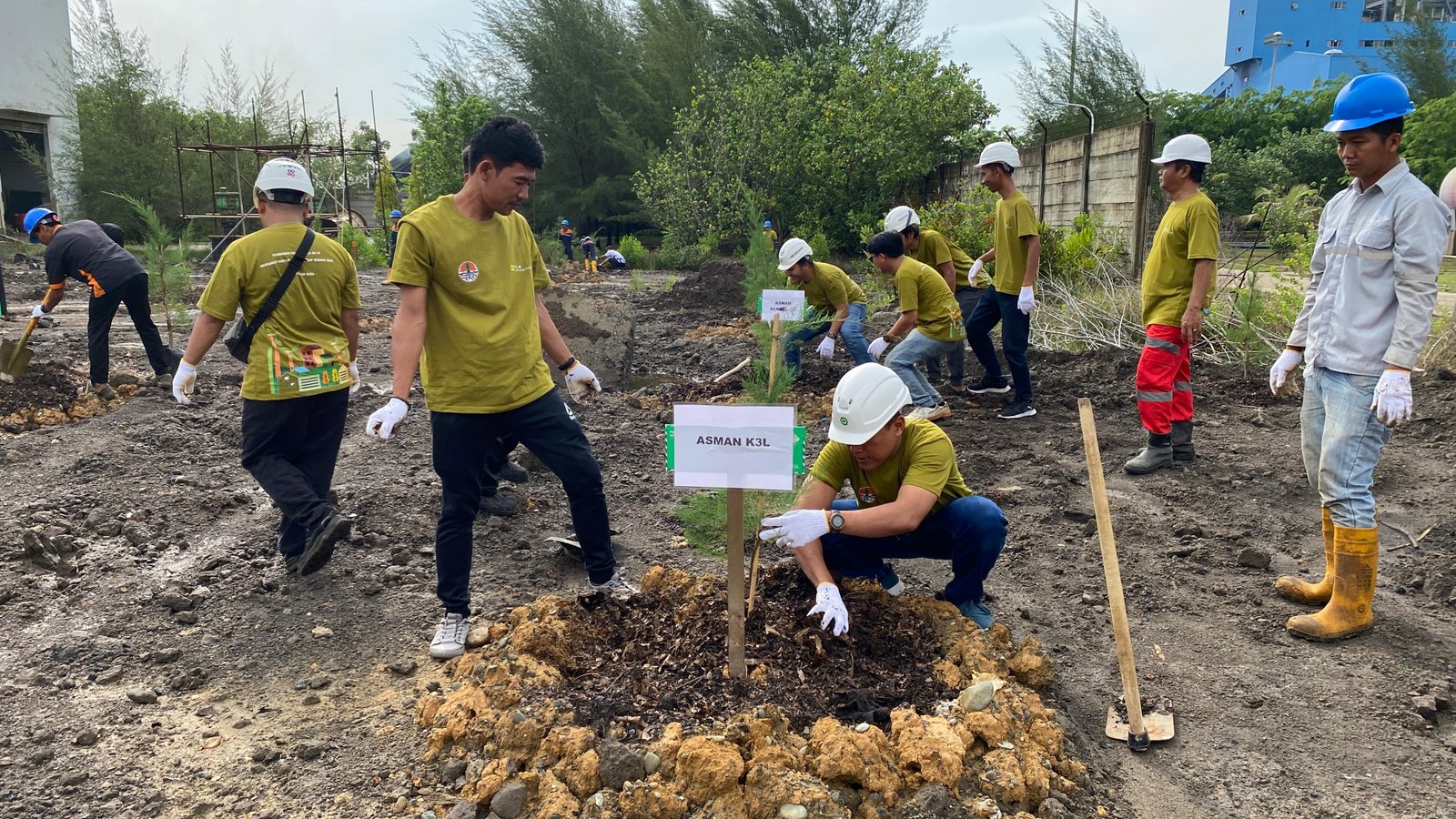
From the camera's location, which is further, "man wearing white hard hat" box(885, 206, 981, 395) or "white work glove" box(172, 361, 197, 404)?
"man wearing white hard hat" box(885, 206, 981, 395)

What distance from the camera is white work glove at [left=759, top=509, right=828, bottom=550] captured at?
2719 mm

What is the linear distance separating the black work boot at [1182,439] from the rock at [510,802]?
4334 millimetres

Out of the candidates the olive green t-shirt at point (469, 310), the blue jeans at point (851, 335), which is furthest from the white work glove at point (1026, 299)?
the olive green t-shirt at point (469, 310)

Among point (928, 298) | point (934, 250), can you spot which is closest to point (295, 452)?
point (928, 298)

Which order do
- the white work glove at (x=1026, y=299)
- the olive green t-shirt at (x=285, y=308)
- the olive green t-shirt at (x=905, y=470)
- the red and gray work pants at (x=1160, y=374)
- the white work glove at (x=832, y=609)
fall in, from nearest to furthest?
the white work glove at (x=832, y=609)
the olive green t-shirt at (x=905, y=470)
the olive green t-shirt at (x=285, y=308)
the red and gray work pants at (x=1160, y=374)
the white work glove at (x=1026, y=299)

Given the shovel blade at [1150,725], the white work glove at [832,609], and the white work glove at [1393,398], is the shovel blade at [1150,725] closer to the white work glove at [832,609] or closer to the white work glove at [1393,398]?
the white work glove at [832,609]

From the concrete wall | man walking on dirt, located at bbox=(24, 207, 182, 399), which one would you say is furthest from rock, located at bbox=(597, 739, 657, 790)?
the concrete wall

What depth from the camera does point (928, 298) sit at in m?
6.23

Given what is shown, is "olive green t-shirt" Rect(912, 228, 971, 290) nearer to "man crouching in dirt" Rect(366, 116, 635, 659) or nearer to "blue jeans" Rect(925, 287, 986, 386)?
"blue jeans" Rect(925, 287, 986, 386)

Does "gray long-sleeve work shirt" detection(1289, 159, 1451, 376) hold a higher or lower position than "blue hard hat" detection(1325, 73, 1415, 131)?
lower

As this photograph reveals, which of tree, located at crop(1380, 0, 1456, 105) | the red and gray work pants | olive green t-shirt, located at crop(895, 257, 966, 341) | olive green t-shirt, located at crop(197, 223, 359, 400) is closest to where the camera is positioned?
olive green t-shirt, located at crop(197, 223, 359, 400)

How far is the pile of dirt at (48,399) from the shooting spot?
21.3ft

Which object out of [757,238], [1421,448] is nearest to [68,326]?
[757,238]

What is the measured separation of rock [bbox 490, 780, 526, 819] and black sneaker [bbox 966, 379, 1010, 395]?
5.47m
